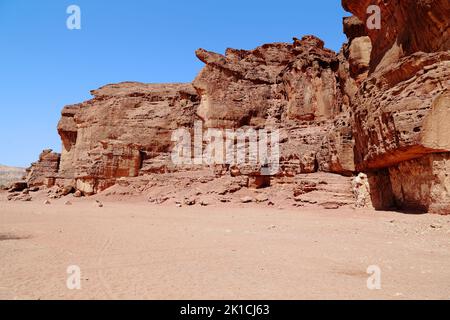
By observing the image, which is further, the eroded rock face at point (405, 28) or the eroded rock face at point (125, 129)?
the eroded rock face at point (125, 129)

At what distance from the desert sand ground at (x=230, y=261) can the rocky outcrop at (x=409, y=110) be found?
2.22 meters

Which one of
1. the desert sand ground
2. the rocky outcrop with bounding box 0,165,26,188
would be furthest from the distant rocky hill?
the desert sand ground

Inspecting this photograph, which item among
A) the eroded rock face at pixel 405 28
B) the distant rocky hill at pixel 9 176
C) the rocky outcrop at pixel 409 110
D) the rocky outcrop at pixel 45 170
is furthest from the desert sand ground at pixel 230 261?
the distant rocky hill at pixel 9 176

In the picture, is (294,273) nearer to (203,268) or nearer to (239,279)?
(239,279)

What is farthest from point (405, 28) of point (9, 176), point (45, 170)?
point (9, 176)

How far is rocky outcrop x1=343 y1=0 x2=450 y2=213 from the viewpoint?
10594 millimetres

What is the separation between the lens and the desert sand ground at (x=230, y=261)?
4254mm

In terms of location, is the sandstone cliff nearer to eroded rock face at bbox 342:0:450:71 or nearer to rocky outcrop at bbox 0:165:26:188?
eroded rock face at bbox 342:0:450:71

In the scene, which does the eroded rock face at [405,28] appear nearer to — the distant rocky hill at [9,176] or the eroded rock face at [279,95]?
the eroded rock face at [279,95]

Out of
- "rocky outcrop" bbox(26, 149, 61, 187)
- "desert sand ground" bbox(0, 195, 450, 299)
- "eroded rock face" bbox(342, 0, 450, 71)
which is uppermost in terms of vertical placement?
"eroded rock face" bbox(342, 0, 450, 71)

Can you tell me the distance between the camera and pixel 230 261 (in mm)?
6012

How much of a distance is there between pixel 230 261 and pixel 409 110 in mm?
9151

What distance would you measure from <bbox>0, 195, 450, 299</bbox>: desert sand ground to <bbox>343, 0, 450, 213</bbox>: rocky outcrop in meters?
2.22

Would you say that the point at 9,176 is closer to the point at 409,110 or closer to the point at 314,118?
the point at 314,118
